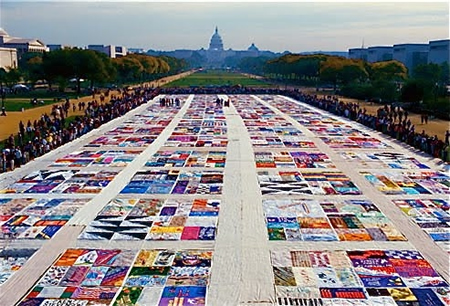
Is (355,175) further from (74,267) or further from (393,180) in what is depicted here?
(74,267)

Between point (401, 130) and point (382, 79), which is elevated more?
point (382, 79)

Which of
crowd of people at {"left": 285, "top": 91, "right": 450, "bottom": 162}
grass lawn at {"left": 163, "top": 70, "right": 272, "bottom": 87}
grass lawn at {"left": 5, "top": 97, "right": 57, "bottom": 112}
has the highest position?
grass lawn at {"left": 163, "top": 70, "right": 272, "bottom": 87}

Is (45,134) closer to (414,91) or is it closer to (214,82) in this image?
(414,91)

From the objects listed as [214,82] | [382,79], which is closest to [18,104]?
[382,79]

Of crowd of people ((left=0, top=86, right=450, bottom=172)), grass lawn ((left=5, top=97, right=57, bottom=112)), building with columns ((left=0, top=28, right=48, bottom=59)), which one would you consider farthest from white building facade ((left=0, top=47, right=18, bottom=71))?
crowd of people ((left=0, top=86, right=450, bottom=172))

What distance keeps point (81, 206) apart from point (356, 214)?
10065 mm

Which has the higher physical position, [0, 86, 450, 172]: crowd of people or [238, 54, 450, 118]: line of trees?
[238, 54, 450, 118]: line of trees

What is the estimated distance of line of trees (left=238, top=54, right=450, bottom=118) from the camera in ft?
160

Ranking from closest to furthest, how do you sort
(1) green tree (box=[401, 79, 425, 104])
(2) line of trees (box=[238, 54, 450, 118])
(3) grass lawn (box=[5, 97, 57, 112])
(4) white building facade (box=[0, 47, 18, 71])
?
(3) grass lawn (box=[5, 97, 57, 112]), (1) green tree (box=[401, 79, 425, 104]), (2) line of trees (box=[238, 54, 450, 118]), (4) white building facade (box=[0, 47, 18, 71])

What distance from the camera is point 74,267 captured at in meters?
13.6

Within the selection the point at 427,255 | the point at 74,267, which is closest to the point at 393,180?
the point at 427,255

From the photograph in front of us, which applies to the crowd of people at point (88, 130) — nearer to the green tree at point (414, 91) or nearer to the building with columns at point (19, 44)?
the green tree at point (414, 91)

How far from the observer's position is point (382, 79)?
60969mm

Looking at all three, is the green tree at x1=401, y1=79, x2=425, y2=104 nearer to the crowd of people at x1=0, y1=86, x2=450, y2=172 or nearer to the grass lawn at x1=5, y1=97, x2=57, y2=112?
the crowd of people at x1=0, y1=86, x2=450, y2=172
